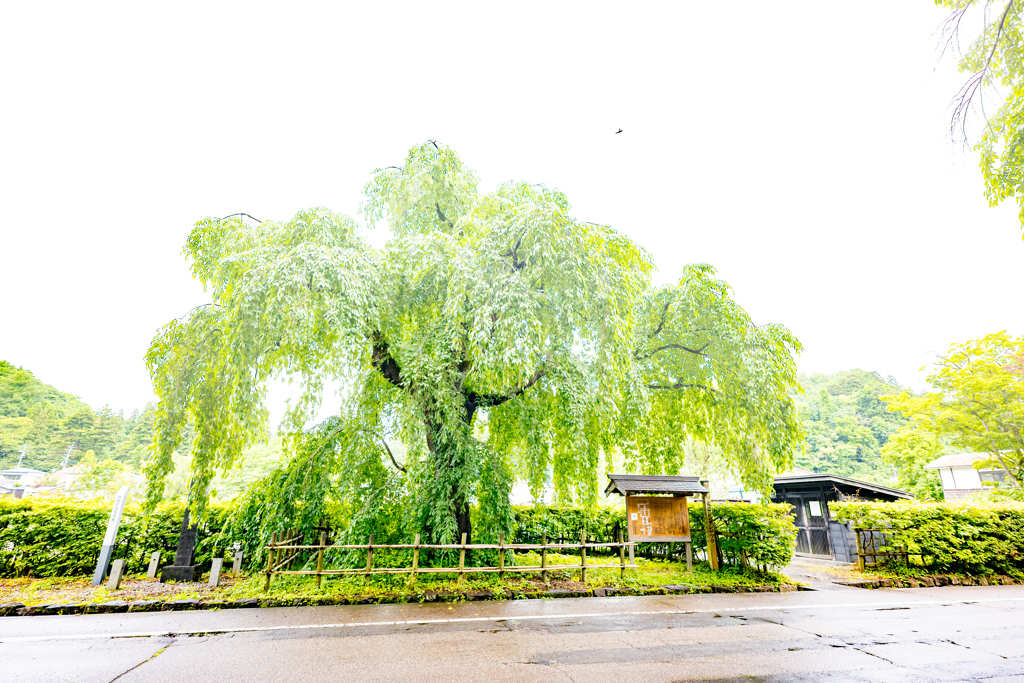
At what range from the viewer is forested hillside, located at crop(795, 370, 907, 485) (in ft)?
186

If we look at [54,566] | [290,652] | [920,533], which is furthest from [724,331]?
[54,566]

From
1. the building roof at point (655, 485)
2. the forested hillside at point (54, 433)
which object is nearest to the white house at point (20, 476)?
the forested hillside at point (54, 433)

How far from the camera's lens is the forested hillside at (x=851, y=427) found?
5656 centimetres

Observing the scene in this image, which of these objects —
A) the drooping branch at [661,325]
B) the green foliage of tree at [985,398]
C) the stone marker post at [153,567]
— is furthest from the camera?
the green foliage of tree at [985,398]

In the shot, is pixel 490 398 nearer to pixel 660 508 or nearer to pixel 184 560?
pixel 660 508

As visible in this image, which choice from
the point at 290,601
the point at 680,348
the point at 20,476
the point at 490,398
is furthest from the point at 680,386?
the point at 20,476

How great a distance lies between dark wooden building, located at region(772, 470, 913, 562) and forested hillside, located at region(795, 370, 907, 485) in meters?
35.8

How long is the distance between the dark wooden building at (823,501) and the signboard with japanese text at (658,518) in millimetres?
6572

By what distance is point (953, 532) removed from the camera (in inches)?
469

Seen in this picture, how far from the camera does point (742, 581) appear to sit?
10.3m

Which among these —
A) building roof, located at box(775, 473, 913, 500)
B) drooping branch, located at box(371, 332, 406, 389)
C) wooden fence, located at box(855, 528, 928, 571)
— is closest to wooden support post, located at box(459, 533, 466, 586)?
drooping branch, located at box(371, 332, 406, 389)

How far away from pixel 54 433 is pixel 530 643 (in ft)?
241

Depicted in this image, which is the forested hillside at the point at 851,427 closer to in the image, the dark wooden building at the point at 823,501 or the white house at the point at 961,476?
the white house at the point at 961,476

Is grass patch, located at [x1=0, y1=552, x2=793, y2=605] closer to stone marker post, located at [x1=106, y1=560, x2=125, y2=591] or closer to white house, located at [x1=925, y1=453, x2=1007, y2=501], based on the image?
stone marker post, located at [x1=106, y1=560, x2=125, y2=591]
